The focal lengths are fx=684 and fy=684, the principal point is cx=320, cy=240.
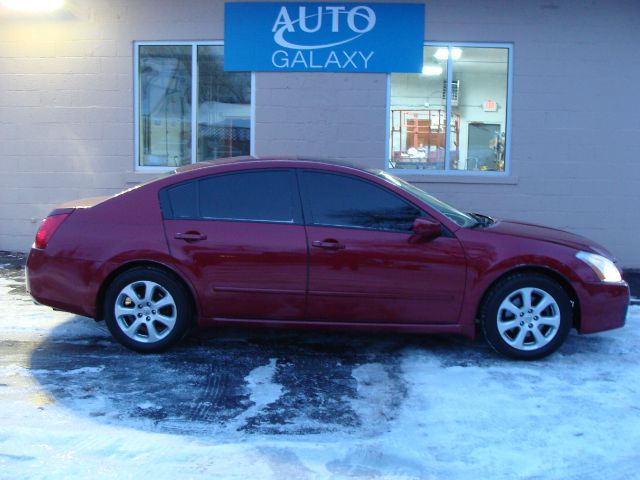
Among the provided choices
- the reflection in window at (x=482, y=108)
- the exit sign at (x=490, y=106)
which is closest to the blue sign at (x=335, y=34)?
the reflection in window at (x=482, y=108)

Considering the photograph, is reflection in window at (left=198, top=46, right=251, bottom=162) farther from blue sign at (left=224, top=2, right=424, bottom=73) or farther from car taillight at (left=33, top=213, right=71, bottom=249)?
car taillight at (left=33, top=213, right=71, bottom=249)

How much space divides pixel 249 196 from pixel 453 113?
472 cm

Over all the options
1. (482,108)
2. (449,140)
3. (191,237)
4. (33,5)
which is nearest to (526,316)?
(191,237)

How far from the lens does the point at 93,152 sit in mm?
9422

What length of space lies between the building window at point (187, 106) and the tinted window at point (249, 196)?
404 centimetres

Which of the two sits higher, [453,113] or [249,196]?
[453,113]

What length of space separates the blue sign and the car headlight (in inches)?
174

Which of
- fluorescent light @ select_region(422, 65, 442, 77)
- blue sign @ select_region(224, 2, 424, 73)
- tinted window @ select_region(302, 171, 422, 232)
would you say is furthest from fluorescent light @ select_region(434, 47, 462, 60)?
tinted window @ select_region(302, 171, 422, 232)

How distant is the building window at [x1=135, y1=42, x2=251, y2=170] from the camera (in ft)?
30.7

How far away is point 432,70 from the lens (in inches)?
360

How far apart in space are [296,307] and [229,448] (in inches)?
63.6

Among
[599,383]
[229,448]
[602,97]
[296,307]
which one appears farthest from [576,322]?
[602,97]

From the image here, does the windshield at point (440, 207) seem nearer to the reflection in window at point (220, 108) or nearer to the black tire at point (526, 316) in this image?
the black tire at point (526, 316)

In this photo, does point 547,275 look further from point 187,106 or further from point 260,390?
point 187,106
